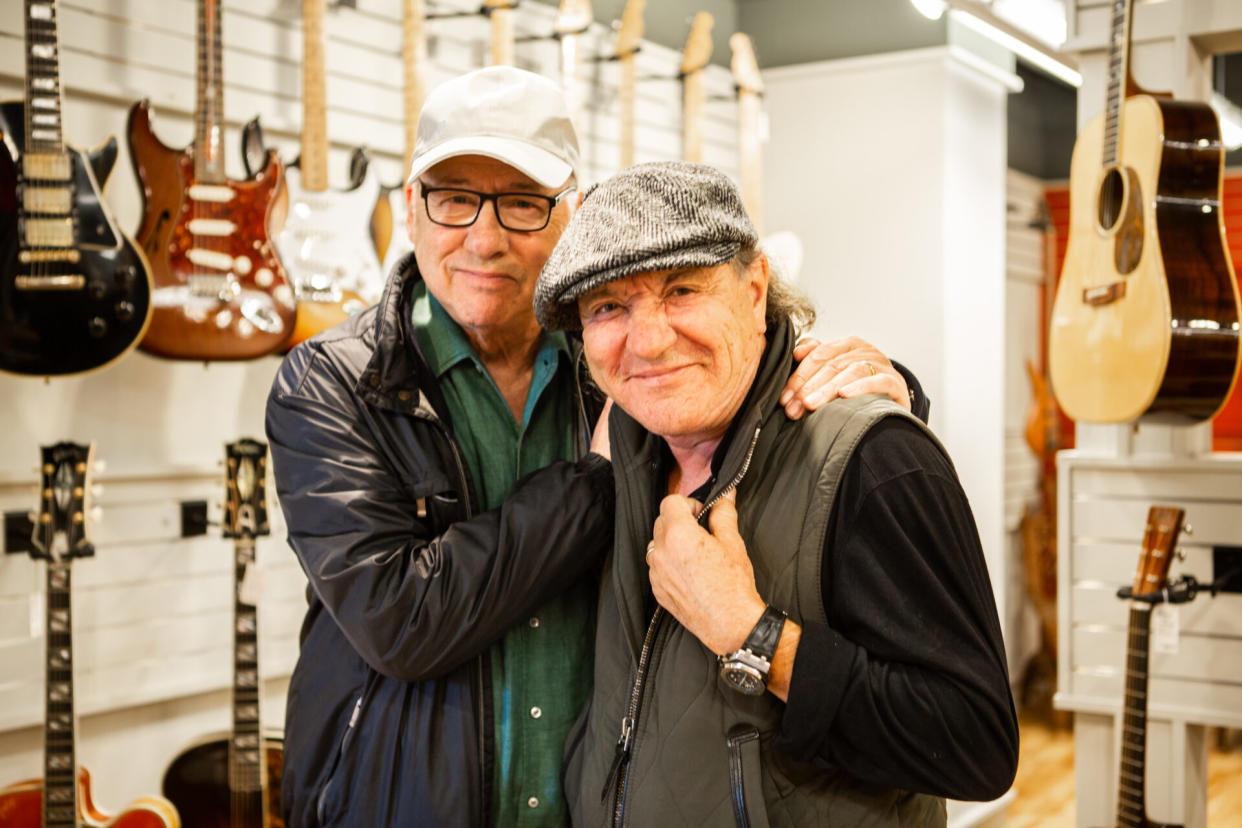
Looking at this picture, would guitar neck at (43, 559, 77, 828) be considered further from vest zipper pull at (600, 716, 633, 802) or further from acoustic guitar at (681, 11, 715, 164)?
acoustic guitar at (681, 11, 715, 164)

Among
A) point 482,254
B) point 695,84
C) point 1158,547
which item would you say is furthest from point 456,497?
point 695,84

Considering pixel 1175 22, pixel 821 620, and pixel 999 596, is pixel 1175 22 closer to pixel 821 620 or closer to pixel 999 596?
pixel 821 620

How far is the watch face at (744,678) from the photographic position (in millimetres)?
1219

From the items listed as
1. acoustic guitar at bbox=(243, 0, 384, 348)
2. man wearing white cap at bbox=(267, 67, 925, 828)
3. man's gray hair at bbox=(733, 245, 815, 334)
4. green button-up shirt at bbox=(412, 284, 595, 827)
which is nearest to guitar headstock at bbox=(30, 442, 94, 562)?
acoustic guitar at bbox=(243, 0, 384, 348)

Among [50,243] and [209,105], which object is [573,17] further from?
[50,243]

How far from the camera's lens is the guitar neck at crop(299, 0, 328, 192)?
3.23 metres

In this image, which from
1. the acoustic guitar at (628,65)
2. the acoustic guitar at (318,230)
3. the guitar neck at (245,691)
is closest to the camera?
the guitar neck at (245,691)

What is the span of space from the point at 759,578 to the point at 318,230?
230cm

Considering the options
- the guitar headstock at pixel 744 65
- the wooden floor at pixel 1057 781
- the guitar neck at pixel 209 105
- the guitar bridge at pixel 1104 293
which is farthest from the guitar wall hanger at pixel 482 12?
the wooden floor at pixel 1057 781

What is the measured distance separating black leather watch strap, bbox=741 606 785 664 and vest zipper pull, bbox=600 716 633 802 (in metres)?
0.24

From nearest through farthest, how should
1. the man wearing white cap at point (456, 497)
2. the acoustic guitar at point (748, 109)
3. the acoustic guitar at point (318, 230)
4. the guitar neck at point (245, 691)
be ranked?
the man wearing white cap at point (456, 497) < the guitar neck at point (245, 691) < the acoustic guitar at point (318, 230) < the acoustic guitar at point (748, 109)

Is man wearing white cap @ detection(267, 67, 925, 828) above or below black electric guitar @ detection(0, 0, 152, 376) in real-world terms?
below

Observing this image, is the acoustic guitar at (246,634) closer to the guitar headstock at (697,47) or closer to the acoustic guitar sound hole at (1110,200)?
the acoustic guitar sound hole at (1110,200)

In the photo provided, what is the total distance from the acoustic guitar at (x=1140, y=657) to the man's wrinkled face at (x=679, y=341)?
7.28 feet
